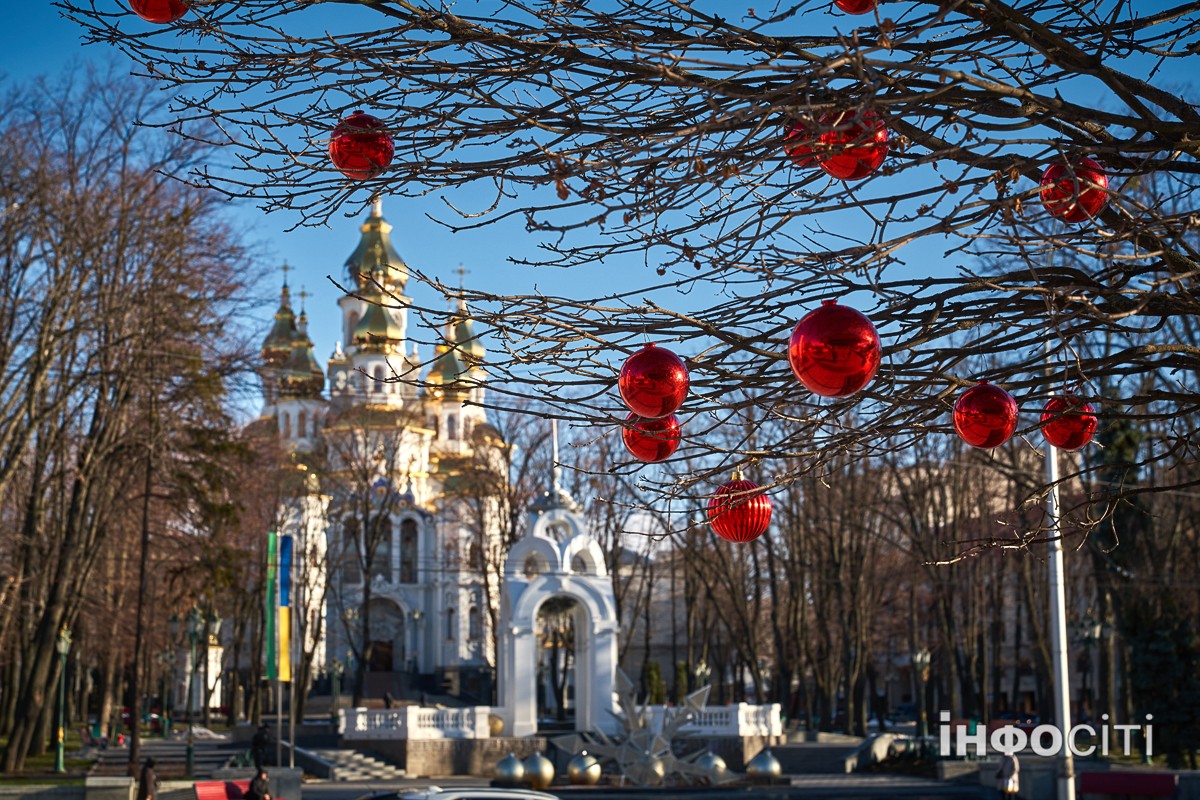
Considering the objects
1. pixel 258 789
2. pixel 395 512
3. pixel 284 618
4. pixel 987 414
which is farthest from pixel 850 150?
pixel 395 512

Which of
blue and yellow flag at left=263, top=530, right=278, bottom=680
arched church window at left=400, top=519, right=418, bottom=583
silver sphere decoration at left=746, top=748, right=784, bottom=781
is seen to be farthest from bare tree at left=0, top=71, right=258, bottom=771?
arched church window at left=400, top=519, right=418, bottom=583

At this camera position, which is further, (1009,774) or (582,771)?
(582,771)

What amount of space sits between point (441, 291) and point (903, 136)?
6.29 feet

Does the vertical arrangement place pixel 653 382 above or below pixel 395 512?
below

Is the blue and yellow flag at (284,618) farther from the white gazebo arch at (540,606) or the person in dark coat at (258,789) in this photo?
the white gazebo arch at (540,606)

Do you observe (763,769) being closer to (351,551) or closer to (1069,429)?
(1069,429)

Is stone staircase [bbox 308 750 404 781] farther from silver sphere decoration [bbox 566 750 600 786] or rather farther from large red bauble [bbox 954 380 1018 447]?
large red bauble [bbox 954 380 1018 447]

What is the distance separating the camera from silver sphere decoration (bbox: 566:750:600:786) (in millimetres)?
27984

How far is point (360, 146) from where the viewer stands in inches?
210

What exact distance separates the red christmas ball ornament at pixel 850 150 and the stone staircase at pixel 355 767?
2988 cm

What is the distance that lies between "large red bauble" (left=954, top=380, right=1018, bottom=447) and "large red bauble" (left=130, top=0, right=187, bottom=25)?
11.4 feet

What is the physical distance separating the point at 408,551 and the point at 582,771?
4744 cm

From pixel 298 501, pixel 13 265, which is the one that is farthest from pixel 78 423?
pixel 298 501

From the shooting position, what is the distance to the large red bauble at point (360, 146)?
5.32 m
